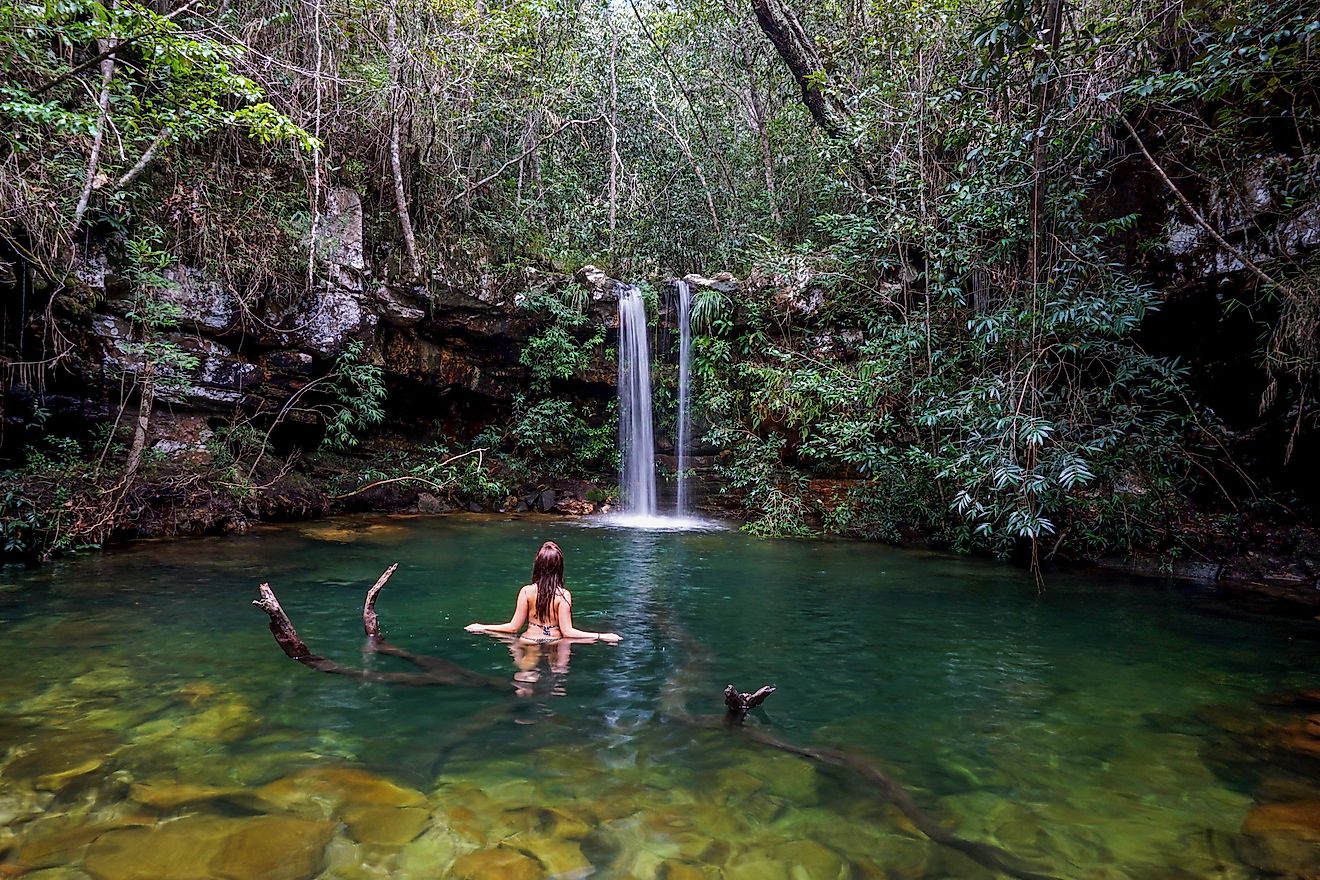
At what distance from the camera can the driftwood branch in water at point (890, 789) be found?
2754 millimetres

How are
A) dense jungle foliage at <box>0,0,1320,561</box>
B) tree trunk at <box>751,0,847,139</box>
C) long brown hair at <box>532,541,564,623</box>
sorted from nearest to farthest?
1. long brown hair at <box>532,541,564,623</box>
2. dense jungle foliage at <box>0,0,1320,561</box>
3. tree trunk at <box>751,0,847,139</box>

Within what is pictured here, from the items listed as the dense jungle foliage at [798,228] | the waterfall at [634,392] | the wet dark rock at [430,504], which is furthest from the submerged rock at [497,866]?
the waterfall at [634,392]

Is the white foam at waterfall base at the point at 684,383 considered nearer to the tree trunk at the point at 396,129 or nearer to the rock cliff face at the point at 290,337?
the rock cliff face at the point at 290,337

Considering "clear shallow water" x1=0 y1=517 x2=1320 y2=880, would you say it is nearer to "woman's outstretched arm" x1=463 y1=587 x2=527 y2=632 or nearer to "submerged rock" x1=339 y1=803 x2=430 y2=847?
"submerged rock" x1=339 y1=803 x2=430 y2=847

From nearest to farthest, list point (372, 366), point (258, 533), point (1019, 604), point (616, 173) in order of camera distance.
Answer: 1. point (1019, 604)
2. point (258, 533)
3. point (372, 366)
4. point (616, 173)

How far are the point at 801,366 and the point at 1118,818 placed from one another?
1045 centimetres

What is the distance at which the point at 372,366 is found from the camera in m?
12.7

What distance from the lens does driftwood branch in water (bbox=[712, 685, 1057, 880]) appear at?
2.75 meters

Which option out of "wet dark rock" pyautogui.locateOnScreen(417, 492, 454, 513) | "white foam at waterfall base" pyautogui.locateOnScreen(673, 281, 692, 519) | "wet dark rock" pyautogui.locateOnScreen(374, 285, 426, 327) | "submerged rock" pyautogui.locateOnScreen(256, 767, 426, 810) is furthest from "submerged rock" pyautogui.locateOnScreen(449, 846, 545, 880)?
"wet dark rock" pyautogui.locateOnScreen(374, 285, 426, 327)

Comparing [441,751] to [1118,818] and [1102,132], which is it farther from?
[1102,132]

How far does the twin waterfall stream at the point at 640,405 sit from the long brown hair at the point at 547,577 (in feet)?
29.1

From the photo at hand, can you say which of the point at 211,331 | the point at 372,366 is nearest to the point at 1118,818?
the point at 372,366

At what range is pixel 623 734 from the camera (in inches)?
152

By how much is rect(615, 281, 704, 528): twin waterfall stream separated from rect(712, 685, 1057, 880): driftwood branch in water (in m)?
10.4
